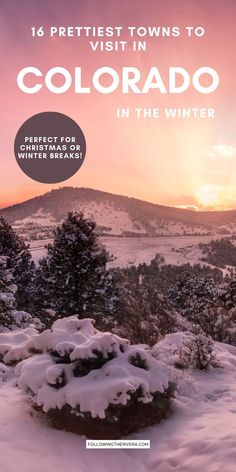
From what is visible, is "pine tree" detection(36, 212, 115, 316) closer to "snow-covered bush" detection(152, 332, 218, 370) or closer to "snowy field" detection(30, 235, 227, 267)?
"snow-covered bush" detection(152, 332, 218, 370)

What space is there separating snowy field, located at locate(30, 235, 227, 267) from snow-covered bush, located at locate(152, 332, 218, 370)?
98.8 meters

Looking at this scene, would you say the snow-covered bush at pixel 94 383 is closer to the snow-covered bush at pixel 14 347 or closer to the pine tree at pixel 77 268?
the snow-covered bush at pixel 14 347

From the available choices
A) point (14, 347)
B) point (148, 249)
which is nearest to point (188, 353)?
point (14, 347)

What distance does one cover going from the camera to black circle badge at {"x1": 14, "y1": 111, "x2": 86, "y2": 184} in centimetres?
764

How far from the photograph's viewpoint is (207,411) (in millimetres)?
6930

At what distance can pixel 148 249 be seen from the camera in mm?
151250

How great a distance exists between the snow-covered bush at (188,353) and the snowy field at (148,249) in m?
98.8

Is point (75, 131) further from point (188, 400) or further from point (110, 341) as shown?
point (188, 400)

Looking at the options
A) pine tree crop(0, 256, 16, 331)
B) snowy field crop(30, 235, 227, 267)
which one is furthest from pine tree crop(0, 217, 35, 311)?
snowy field crop(30, 235, 227, 267)

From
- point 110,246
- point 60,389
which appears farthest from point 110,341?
point 110,246

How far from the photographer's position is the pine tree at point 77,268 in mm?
25734

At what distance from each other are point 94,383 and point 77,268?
19667mm

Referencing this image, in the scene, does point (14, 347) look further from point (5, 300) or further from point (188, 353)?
point (5, 300)

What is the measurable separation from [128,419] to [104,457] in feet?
2.15
